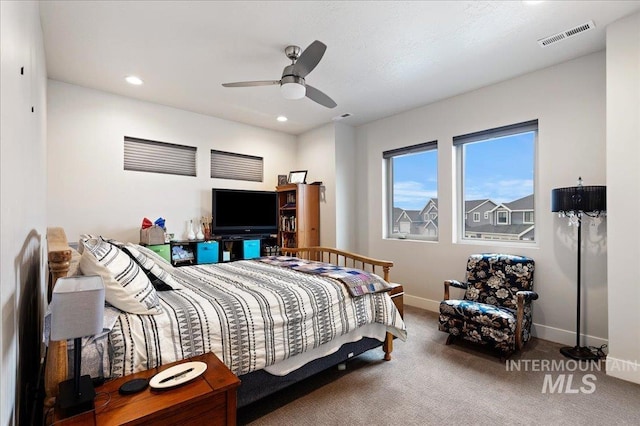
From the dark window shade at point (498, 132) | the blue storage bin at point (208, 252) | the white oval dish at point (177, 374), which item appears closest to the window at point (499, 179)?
the dark window shade at point (498, 132)

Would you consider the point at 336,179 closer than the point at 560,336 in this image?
→ No

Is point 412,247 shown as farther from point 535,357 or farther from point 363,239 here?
point 535,357

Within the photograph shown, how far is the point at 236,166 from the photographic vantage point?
5.13 m

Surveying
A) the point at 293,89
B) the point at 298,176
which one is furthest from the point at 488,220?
the point at 298,176

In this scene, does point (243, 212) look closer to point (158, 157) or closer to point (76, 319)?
point (158, 157)

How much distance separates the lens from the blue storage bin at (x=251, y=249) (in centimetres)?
479

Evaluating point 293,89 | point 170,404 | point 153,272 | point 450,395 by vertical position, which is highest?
point 293,89

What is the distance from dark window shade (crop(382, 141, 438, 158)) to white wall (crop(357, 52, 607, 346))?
0.09m

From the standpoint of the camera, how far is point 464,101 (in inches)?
157

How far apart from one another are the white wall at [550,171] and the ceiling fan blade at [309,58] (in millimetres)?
2339

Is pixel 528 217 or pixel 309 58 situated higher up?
pixel 309 58

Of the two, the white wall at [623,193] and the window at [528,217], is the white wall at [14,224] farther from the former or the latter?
the window at [528,217]

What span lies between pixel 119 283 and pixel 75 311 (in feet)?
1.76

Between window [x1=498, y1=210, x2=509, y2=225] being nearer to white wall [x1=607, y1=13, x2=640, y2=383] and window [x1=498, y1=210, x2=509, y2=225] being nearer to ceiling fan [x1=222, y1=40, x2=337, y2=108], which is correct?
white wall [x1=607, y1=13, x2=640, y2=383]
